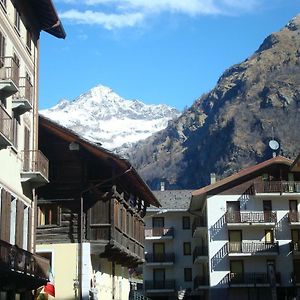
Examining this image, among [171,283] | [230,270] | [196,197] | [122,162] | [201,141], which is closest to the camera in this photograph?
[122,162]

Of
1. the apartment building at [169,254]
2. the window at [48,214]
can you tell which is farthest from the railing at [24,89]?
the apartment building at [169,254]

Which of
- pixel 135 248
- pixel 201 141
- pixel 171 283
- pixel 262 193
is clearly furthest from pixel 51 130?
pixel 201 141

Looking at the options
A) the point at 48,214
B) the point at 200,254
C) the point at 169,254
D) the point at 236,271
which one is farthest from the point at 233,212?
the point at 48,214

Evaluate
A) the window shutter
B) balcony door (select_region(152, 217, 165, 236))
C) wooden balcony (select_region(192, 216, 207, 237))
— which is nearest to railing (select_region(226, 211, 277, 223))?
wooden balcony (select_region(192, 216, 207, 237))

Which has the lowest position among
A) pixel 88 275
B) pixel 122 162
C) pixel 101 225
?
pixel 88 275

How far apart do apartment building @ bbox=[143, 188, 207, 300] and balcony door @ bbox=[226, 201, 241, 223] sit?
12139 millimetres

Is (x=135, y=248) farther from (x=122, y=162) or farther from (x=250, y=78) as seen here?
(x=250, y=78)

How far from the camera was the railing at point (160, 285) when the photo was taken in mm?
76625

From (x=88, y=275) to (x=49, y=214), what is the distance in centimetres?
363

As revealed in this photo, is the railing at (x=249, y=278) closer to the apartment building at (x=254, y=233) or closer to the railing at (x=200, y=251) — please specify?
the apartment building at (x=254, y=233)

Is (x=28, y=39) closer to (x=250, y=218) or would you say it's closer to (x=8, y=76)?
(x=8, y=76)

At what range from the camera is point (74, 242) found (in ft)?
113

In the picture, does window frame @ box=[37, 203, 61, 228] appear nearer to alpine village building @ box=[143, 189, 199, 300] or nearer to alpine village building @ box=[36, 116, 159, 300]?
alpine village building @ box=[36, 116, 159, 300]

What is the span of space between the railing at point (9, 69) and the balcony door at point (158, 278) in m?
53.7
